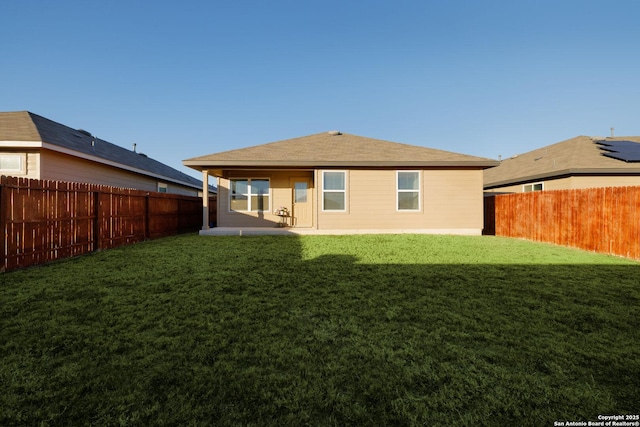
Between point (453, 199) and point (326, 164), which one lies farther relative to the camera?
point (453, 199)

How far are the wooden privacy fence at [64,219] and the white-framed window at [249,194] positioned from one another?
10.7ft

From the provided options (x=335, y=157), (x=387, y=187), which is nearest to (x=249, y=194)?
(x=335, y=157)

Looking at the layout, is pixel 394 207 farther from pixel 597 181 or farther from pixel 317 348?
pixel 317 348

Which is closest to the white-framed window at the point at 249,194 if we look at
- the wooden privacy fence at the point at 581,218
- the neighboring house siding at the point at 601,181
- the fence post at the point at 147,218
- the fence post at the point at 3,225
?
the fence post at the point at 147,218

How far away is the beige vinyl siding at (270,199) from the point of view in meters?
12.6

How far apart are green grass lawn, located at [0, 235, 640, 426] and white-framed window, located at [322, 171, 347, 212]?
21.2 ft

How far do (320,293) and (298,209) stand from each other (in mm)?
9201

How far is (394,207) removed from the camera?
1137 centimetres

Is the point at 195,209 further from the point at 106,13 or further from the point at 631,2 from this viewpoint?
the point at 631,2

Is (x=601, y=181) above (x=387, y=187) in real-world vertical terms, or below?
above

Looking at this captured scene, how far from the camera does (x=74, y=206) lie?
6.73 m

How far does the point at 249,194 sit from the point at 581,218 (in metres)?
11.9

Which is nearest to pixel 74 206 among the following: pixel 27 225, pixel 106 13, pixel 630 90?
pixel 27 225

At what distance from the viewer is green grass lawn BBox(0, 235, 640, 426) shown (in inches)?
66.8
